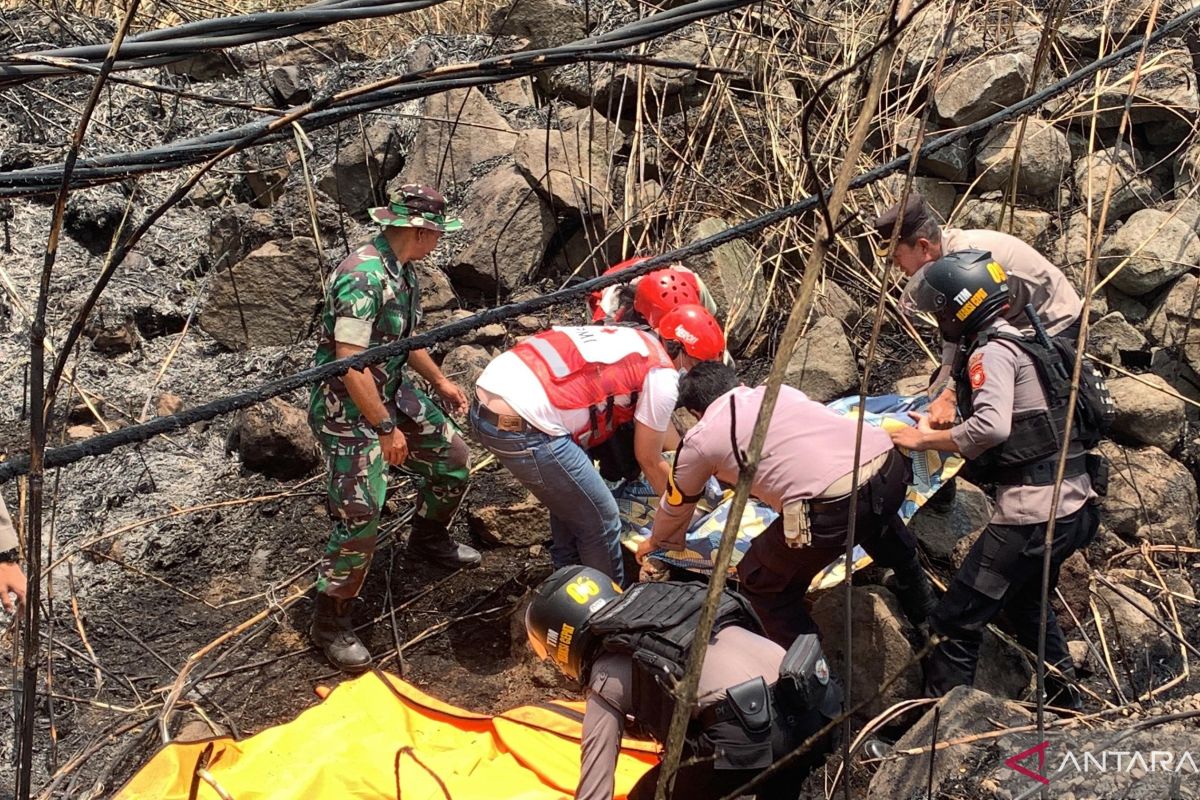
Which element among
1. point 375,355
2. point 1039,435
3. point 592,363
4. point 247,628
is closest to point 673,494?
point 592,363

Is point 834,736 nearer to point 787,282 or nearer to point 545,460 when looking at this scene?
point 545,460

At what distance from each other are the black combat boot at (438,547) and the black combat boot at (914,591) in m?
2.05

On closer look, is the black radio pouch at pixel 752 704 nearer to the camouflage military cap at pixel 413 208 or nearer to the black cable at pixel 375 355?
the black cable at pixel 375 355

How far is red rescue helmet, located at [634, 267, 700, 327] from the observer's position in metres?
4.39

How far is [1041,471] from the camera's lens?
153 inches

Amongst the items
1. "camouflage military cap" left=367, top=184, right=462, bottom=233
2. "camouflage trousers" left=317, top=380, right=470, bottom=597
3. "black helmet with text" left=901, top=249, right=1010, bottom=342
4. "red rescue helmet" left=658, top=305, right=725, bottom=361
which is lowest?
"camouflage trousers" left=317, top=380, right=470, bottom=597

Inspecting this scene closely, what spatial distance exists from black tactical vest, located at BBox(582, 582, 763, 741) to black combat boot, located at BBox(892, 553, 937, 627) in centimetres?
142

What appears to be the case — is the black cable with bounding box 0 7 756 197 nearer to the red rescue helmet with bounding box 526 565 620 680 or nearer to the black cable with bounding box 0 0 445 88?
the black cable with bounding box 0 0 445 88

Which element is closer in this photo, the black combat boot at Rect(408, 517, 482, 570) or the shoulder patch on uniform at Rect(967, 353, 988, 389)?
the shoulder patch on uniform at Rect(967, 353, 988, 389)

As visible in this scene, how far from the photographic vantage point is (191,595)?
505cm

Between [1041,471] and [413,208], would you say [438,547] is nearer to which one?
[413,208]

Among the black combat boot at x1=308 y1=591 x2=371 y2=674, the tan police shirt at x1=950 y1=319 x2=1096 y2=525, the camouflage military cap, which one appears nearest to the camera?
the tan police shirt at x1=950 y1=319 x2=1096 y2=525

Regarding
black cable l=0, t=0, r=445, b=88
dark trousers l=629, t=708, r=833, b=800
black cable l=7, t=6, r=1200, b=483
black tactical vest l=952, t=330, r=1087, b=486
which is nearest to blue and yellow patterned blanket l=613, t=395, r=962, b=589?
black tactical vest l=952, t=330, r=1087, b=486

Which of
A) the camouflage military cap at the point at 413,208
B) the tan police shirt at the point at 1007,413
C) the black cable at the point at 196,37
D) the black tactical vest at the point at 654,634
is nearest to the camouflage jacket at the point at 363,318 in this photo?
the camouflage military cap at the point at 413,208
